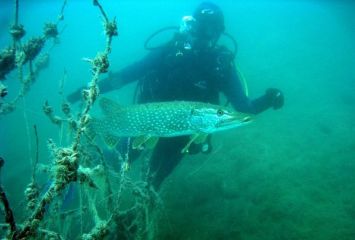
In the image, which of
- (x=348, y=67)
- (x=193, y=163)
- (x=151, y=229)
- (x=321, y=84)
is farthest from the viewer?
(x=348, y=67)

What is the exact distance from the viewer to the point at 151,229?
4203mm

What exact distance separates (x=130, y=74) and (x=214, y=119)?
3160 mm

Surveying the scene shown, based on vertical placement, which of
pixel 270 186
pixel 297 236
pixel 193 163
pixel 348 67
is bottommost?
pixel 348 67

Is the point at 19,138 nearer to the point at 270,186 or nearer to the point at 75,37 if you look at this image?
the point at 270,186

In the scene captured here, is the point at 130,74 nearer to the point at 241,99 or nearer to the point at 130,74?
the point at 130,74

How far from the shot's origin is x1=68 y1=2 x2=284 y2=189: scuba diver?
5945mm

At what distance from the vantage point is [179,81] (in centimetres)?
589

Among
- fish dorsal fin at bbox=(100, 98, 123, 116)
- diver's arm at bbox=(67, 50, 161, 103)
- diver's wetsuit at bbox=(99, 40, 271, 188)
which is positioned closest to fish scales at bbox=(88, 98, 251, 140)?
fish dorsal fin at bbox=(100, 98, 123, 116)

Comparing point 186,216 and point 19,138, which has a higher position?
point 186,216

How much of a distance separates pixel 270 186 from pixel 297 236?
2.07 metres

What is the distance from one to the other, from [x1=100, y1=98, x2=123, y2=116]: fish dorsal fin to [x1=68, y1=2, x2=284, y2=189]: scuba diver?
63.2 inches

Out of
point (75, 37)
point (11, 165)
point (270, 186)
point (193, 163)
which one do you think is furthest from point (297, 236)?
point (75, 37)

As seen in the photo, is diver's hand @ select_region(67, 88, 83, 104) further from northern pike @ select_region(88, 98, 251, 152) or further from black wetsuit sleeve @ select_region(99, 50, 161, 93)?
northern pike @ select_region(88, 98, 251, 152)

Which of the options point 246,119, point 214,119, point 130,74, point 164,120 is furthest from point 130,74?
point 246,119
